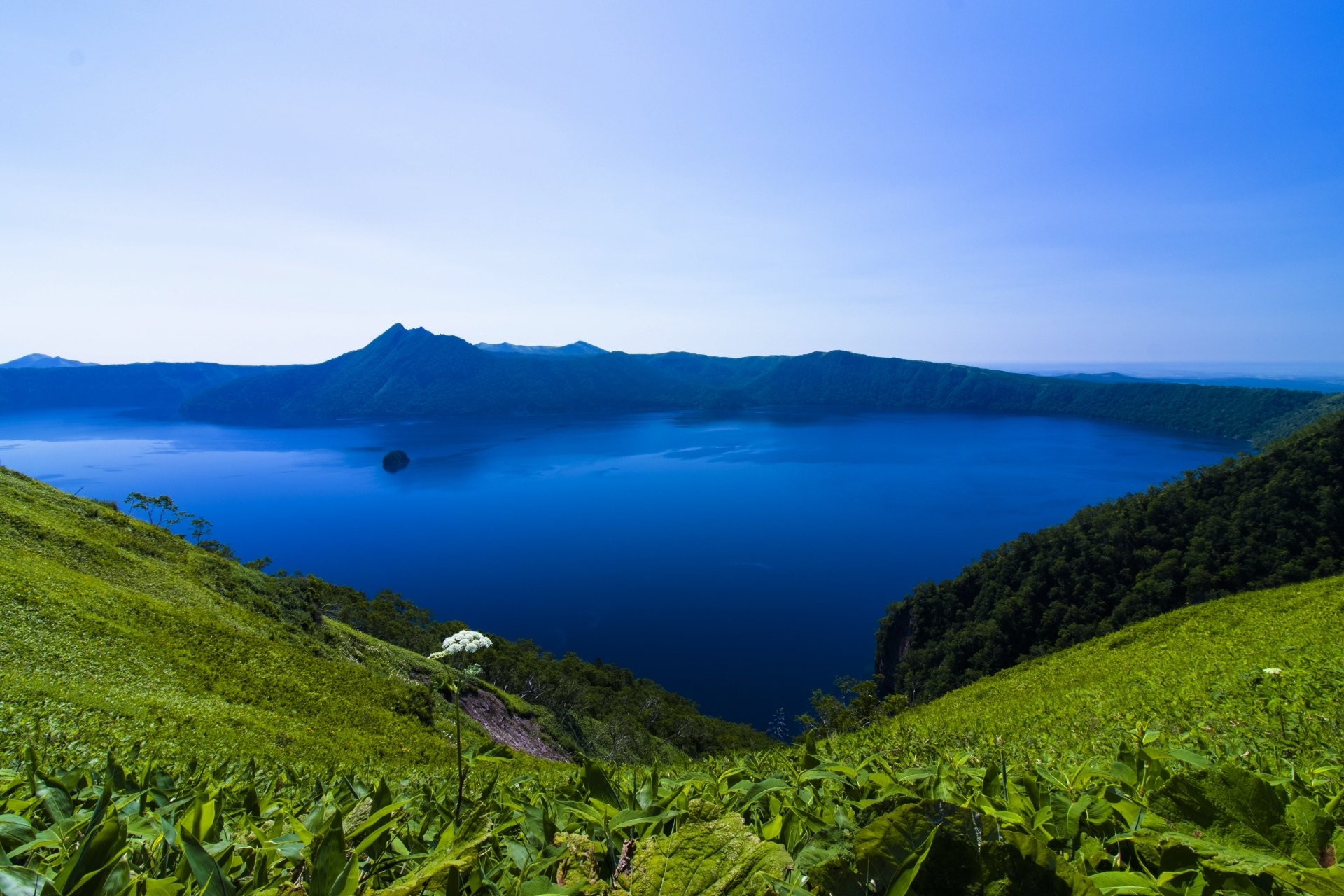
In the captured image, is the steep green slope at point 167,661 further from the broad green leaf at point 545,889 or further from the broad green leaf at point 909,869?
the broad green leaf at point 909,869

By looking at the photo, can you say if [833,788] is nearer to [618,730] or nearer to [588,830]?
[588,830]

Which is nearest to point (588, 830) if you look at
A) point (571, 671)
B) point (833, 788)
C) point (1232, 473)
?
point (833, 788)

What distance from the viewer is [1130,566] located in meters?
36.4

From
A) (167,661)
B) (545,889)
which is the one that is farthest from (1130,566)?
(167,661)

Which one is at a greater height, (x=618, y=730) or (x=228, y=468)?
(x=228, y=468)

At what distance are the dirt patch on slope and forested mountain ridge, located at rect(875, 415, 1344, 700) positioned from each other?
75.2 ft

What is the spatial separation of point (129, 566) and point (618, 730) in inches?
743

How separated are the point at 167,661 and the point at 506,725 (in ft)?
38.8

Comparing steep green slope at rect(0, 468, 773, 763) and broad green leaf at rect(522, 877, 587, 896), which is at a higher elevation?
broad green leaf at rect(522, 877, 587, 896)

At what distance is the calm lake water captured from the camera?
47.0 meters

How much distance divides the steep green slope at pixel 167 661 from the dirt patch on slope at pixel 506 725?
7.33 ft

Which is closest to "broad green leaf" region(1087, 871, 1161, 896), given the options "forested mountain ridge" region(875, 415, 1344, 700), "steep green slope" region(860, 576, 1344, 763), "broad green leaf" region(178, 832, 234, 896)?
"broad green leaf" region(178, 832, 234, 896)

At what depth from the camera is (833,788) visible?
6.42ft

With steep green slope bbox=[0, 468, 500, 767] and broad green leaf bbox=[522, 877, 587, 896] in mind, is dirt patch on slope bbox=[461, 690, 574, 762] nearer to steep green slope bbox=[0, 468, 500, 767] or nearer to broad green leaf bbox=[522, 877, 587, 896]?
steep green slope bbox=[0, 468, 500, 767]
